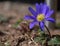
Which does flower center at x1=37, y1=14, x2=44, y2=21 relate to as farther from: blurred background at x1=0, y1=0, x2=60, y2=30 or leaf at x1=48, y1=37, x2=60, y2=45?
blurred background at x1=0, y1=0, x2=60, y2=30

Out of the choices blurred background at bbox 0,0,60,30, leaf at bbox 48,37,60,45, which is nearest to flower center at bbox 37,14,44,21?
leaf at bbox 48,37,60,45

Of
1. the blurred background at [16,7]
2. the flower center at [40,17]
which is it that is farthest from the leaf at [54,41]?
the blurred background at [16,7]

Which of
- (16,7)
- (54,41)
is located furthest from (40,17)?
(16,7)

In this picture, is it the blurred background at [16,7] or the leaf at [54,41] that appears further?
the blurred background at [16,7]

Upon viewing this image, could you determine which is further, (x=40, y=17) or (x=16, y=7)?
(x=16, y=7)

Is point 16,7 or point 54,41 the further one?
point 16,7

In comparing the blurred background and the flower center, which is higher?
the flower center

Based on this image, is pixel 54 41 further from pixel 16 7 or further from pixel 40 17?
pixel 16 7

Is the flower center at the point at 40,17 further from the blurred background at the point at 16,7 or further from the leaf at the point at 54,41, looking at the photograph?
the blurred background at the point at 16,7

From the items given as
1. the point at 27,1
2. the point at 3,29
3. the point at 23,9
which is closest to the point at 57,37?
the point at 3,29

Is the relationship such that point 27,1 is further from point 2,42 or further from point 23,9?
point 2,42

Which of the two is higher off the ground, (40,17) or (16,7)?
(40,17)
